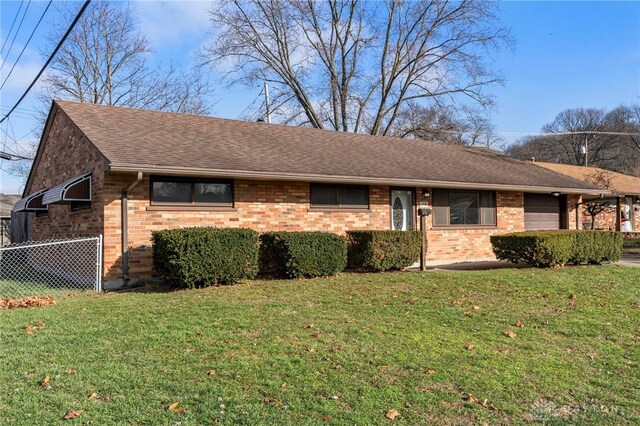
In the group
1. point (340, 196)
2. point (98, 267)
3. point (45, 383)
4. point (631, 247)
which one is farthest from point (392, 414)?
point (631, 247)

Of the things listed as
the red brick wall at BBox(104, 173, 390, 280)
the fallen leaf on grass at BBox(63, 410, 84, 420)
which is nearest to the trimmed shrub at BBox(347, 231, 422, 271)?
the red brick wall at BBox(104, 173, 390, 280)

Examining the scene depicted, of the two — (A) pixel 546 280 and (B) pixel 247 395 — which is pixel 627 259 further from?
(B) pixel 247 395

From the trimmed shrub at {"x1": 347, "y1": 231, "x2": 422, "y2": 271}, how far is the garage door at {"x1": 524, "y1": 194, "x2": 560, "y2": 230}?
6357mm

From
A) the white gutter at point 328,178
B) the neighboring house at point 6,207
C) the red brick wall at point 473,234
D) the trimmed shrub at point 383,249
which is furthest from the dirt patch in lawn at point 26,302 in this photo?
the neighboring house at point 6,207

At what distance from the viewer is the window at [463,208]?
14.4 meters

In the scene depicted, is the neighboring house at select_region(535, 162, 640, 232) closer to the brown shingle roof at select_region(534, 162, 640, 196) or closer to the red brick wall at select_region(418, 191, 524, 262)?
the brown shingle roof at select_region(534, 162, 640, 196)

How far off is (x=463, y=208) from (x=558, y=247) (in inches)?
144

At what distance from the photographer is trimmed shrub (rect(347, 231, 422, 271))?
36.9ft

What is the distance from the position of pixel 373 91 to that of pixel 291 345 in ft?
92.4

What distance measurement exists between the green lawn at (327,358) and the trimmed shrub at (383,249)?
113 inches

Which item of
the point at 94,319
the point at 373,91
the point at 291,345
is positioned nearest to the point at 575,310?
the point at 291,345

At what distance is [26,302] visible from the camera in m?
7.99

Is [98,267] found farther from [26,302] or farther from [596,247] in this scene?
[596,247]

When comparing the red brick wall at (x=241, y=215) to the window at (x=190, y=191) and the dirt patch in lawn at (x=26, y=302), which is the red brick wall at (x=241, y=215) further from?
the dirt patch in lawn at (x=26, y=302)
